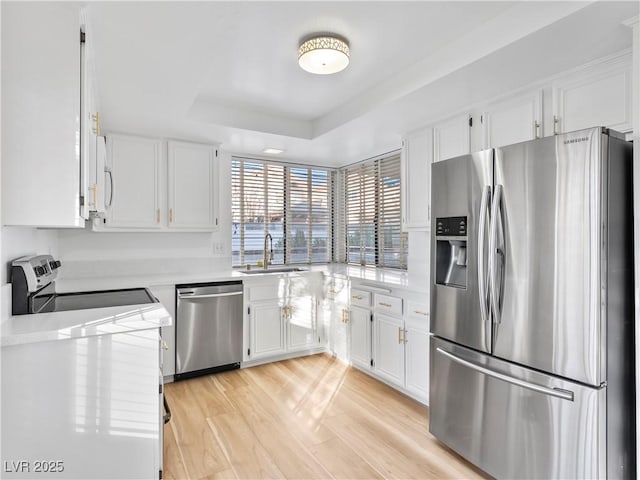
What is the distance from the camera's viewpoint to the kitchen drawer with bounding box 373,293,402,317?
2.98m

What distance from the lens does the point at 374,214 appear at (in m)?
4.24

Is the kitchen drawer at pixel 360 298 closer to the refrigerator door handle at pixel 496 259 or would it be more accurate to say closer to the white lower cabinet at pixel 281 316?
the white lower cabinet at pixel 281 316

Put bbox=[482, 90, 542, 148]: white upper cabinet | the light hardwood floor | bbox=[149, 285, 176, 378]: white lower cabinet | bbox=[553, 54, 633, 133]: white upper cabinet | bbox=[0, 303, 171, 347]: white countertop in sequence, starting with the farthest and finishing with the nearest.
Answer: bbox=[149, 285, 176, 378]: white lower cabinet
bbox=[482, 90, 542, 148]: white upper cabinet
the light hardwood floor
bbox=[553, 54, 633, 133]: white upper cabinet
bbox=[0, 303, 171, 347]: white countertop

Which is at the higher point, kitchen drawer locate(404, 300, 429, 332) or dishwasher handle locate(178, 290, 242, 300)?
dishwasher handle locate(178, 290, 242, 300)

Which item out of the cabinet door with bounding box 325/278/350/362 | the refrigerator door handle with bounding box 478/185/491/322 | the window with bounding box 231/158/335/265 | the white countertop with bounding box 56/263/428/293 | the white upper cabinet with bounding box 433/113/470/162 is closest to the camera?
the refrigerator door handle with bounding box 478/185/491/322

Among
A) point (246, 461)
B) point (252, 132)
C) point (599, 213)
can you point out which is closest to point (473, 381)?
point (599, 213)

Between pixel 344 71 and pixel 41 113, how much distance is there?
1750 millimetres

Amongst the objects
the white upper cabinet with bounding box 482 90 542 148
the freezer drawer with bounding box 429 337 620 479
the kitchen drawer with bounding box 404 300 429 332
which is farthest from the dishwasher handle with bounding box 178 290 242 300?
the white upper cabinet with bounding box 482 90 542 148

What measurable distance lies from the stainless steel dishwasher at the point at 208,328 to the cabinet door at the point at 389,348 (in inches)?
52.2

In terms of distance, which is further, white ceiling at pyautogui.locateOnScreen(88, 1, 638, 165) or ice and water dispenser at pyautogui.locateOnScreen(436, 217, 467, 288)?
ice and water dispenser at pyautogui.locateOnScreen(436, 217, 467, 288)

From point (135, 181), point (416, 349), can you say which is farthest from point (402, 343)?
point (135, 181)

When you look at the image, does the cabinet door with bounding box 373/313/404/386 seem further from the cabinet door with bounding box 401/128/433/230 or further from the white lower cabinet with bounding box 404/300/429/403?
the cabinet door with bounding box 401/128/433/230

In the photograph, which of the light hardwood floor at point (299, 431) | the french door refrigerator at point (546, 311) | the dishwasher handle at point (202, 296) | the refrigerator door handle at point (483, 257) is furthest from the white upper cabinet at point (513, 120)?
the dishwasher handle at point (202, 296)

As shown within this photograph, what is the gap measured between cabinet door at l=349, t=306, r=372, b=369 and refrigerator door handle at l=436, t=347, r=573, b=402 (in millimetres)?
1166
